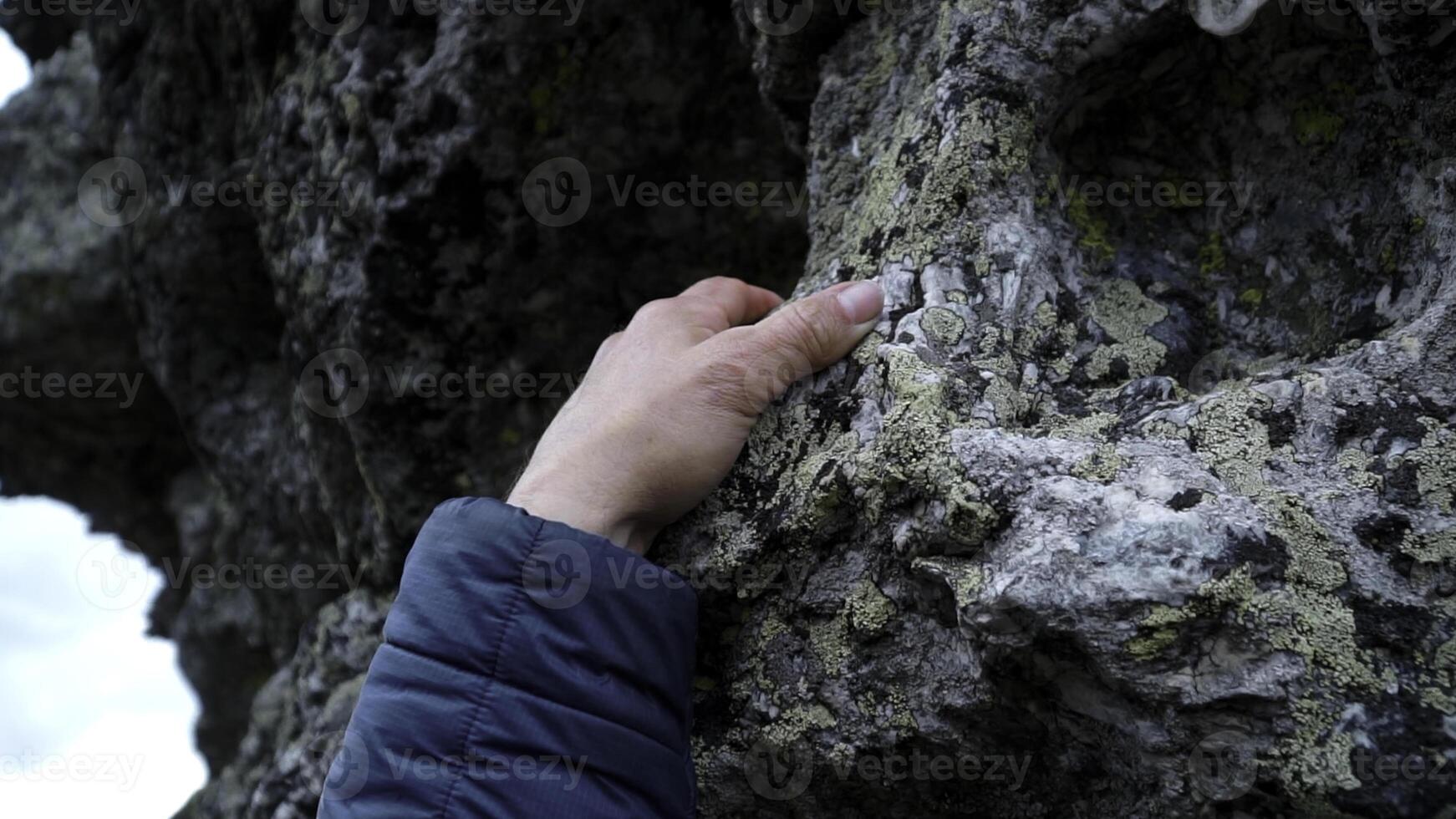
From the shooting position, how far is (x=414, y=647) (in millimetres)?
1319

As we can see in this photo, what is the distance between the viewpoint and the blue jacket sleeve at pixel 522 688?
1.24 m

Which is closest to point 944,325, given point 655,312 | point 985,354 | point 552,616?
point 985,354

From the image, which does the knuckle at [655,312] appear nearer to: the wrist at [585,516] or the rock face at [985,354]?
the rock face at [985,354]


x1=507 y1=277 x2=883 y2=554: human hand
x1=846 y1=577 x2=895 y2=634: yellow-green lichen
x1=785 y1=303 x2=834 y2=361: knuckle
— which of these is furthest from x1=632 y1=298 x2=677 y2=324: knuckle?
x1=846 y1=577 x2=895 y2=634: yellow-green lichen

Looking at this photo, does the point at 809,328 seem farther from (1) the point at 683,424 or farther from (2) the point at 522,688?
(2) the point at 522,688

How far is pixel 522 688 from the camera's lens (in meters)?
1.27

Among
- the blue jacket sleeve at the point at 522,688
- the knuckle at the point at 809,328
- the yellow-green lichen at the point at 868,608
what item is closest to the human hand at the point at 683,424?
the knuckle at the point at 809,328

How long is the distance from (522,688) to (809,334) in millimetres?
598

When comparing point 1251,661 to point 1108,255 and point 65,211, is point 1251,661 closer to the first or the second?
point 1108,255

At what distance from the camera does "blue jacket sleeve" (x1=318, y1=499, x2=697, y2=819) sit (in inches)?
48.9

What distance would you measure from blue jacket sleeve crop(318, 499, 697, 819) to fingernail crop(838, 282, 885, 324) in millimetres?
447

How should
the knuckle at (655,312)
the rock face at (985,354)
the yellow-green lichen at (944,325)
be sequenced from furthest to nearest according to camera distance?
the knuckle at (655,312) → the yellow-green lichen at (944,325) → the rock face at (985,354)

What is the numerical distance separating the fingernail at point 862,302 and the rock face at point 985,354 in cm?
4

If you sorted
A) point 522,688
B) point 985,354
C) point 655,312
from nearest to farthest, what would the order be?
point 522,688 < point 985,354 < point 655,312
